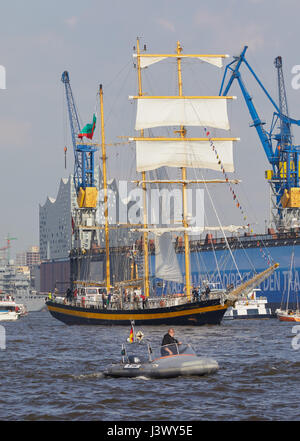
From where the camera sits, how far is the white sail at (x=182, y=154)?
73.1 m

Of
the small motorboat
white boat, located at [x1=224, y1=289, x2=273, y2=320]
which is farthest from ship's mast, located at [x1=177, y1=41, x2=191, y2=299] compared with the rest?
the small motorboat

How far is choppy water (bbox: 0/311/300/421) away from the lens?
23.0 meters

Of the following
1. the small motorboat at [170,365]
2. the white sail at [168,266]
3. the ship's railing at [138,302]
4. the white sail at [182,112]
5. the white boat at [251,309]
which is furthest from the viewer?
the white boat at [251,309]

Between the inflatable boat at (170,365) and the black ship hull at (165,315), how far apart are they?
31.4 meters

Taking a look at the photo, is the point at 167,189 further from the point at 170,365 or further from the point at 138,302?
the point at 170,365

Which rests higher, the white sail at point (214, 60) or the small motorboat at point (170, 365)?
the white sail at point (214, 60)

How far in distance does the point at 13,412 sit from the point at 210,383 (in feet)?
26.1

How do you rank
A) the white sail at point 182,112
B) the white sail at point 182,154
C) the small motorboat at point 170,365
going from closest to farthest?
the small motorboat at point 170,365, the white sail at point 182,154, the white sail at point 182,112

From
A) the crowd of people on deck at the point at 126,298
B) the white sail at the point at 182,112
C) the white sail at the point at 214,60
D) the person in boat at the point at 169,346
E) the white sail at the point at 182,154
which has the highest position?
the white sail at the point at 214,60

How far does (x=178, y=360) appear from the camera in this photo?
96.9 ft

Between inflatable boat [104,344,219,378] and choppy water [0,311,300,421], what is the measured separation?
340mm

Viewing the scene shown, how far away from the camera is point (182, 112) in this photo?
7331 cm

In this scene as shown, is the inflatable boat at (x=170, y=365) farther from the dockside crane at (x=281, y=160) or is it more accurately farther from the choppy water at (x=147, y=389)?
the dockside crane at (x=281, y=160)

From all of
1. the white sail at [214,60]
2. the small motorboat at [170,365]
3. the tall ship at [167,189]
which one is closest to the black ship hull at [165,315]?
the tall ship at [167,189]
